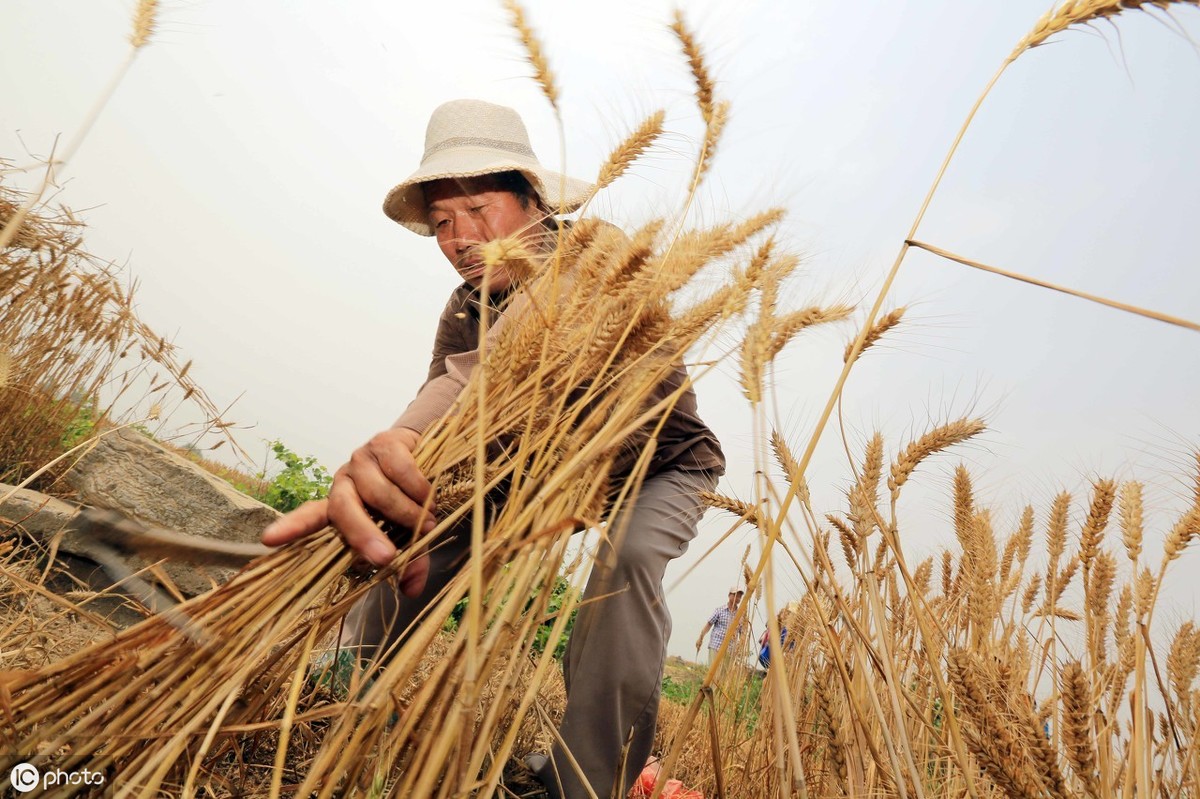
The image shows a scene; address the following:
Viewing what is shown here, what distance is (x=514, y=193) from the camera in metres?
1.81

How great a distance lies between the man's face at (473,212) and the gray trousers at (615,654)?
73 cm

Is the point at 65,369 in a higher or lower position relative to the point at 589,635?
higher

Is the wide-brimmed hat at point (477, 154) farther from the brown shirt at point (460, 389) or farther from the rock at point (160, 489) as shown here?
the rock at point (160, 489)

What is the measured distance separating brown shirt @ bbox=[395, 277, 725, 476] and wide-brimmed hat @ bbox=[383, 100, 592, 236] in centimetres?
31

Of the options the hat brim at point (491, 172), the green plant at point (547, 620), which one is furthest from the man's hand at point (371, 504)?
the hat brim at point (491, 172)

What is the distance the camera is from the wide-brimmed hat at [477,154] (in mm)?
1651

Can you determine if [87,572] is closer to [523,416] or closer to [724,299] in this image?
[523,416]

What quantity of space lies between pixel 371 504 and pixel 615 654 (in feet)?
2.47

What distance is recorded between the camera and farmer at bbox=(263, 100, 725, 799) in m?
0.79

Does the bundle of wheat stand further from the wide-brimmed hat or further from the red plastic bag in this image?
→ the red plastic bag

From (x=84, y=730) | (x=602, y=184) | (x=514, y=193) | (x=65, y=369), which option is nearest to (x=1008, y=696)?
(x=602, y=184)

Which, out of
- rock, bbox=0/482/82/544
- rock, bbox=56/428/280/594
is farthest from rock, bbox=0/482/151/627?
rock, bbox=56/428/280/594

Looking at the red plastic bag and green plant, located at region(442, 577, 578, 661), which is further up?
green plant, located at region(442, 577, 578, 661)

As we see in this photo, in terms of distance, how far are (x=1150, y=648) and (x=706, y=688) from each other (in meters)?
0.84
